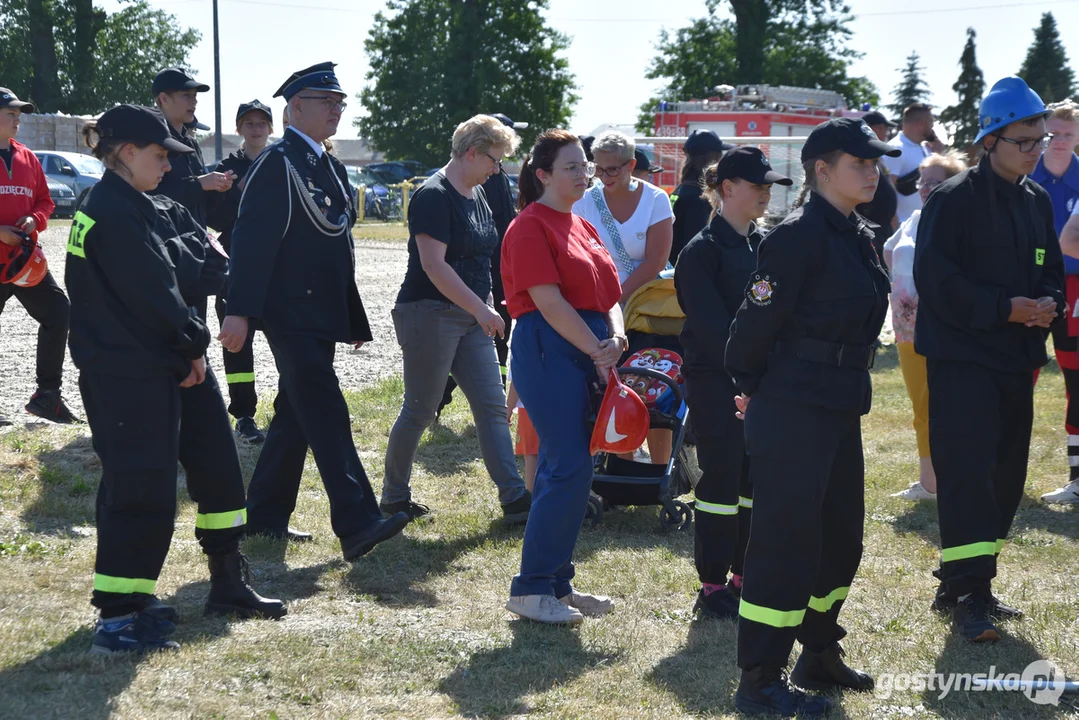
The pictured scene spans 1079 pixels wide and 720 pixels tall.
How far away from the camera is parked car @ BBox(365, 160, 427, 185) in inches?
1840

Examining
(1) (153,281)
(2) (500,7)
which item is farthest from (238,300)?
(2) (500,7)

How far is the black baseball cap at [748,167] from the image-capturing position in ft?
16.1

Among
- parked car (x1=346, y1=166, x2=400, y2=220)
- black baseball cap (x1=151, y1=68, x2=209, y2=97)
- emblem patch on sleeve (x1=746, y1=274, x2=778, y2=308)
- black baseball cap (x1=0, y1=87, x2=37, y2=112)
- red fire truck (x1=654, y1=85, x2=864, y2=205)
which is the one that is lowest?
parked car (x1=346, y1=166, x2=400, y2=220)

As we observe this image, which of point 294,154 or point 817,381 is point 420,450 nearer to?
point 294,154

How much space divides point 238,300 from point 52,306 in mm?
3620

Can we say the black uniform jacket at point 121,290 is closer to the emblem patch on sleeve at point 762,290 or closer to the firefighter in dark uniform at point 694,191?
the emblem patch on sleeve at point 762,290

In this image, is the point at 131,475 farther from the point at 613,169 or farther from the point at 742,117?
the point at 742,117

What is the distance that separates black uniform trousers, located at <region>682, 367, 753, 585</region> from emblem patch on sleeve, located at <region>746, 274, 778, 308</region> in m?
1.04

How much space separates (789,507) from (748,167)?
1.57 m

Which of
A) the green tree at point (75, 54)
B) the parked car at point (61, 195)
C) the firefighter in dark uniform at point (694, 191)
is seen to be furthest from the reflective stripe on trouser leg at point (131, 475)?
the green tree at point (75, 54)

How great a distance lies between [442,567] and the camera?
591cm

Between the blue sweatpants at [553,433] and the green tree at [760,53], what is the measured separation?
152ft

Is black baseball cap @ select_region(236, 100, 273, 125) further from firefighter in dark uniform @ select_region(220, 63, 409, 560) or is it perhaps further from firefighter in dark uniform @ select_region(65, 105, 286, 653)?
firefighter in dark uniform @ select_region(65, 105, 286, 653)

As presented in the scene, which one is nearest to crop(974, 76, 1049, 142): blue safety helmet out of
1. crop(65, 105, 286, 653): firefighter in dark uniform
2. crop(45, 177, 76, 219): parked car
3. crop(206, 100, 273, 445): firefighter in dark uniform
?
crop(65, 105, 286, 653): firefighter in dark uniform
